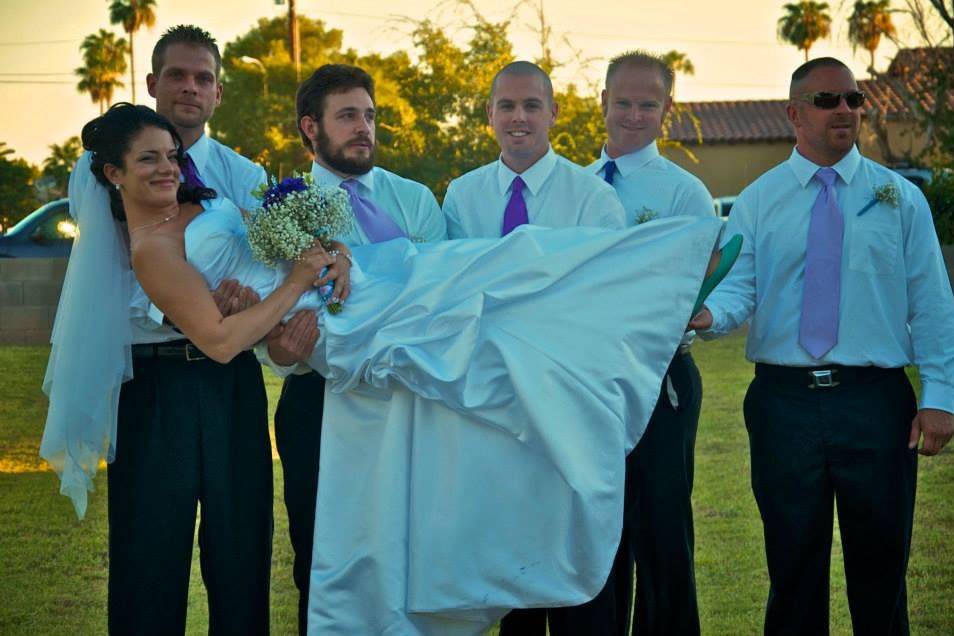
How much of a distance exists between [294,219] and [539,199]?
1.22 meters

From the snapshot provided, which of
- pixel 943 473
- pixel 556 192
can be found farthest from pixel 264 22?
pixel 556 192

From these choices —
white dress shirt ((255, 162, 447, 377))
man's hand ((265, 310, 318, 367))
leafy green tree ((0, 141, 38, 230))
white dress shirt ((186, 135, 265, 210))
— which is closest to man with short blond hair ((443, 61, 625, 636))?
white dress shirt ((255, 162, 447, 377))

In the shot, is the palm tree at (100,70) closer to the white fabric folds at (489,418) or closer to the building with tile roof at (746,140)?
the building with tile roof at (746,140)

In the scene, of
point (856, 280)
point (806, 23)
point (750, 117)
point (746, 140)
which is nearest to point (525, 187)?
point (856, 280)

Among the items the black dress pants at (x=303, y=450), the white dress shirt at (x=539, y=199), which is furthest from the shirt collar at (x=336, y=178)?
the black dress pants at (x=303, y=450)

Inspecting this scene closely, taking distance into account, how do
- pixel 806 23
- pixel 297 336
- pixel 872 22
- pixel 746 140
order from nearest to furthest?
1. pixel 297 336
2. pixel 872 22
3. pixel 746 140
4. pixel 806 23

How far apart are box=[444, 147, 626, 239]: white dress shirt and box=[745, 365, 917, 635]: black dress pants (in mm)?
934

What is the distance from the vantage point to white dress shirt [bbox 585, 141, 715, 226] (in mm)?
5195

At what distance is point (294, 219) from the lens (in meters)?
4.19

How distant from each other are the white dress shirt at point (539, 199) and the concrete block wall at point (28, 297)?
1133 cm

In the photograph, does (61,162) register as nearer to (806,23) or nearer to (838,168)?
(806,23)

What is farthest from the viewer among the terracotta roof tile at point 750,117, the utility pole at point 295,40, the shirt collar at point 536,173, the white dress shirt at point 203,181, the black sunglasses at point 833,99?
the terracotta roof tile at point 750,117

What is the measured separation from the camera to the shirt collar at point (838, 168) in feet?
15.7

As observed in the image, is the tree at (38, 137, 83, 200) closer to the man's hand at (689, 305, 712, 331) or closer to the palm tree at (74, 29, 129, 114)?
the palm tree at (74, 29, 129, 114)
